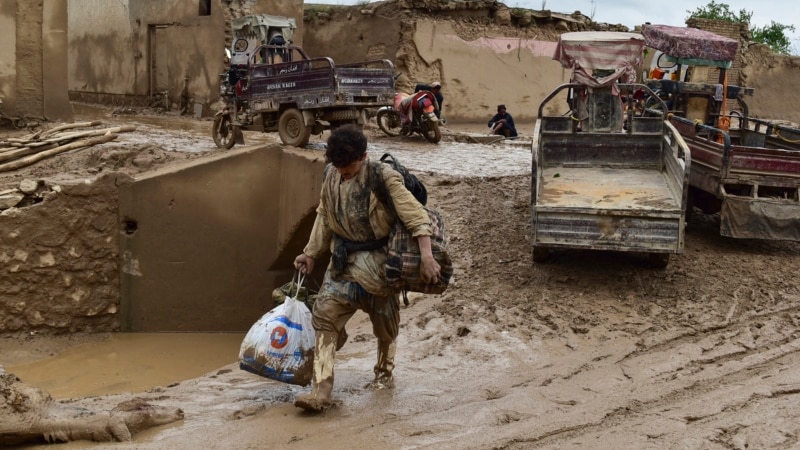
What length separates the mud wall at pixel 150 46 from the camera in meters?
18.7

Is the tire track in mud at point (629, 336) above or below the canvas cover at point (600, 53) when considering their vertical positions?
below

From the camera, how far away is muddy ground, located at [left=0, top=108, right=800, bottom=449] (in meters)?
4.66

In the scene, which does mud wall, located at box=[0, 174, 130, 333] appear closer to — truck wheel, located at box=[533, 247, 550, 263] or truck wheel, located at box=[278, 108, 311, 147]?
truck wheel, located at box=[278, 108, 311, 147]

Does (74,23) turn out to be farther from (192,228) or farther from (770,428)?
(770,428)

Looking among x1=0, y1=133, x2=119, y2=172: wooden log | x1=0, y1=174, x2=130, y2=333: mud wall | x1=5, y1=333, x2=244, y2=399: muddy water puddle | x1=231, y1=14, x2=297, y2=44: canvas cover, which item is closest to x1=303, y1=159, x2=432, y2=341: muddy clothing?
x1=5, y1=333, x2=244, y2=399: muddy water puddle

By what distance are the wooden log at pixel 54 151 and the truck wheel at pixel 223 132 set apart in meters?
1.42

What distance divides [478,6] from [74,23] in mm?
11305

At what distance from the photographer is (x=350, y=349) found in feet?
21.1

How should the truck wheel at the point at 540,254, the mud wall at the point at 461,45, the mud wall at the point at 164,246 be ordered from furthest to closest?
the mud wall at the point at 461,45 → the mud wall at the point at 164,246 → the truck wheel at the point at 540,254

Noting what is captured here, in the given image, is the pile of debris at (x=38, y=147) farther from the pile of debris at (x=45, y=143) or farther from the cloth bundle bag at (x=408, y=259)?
the cloth bundle bag at (x=408, y=259)

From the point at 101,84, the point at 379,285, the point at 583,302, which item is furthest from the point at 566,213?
the point at 101,84

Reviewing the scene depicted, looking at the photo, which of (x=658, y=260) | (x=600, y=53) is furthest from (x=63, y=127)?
(x=658, y=260)

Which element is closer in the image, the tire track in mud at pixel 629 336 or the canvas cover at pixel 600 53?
the tire track in mud at pixel 629 336

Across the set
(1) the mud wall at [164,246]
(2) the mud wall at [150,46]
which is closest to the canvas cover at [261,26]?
(2) the mud wall at [150,46]
